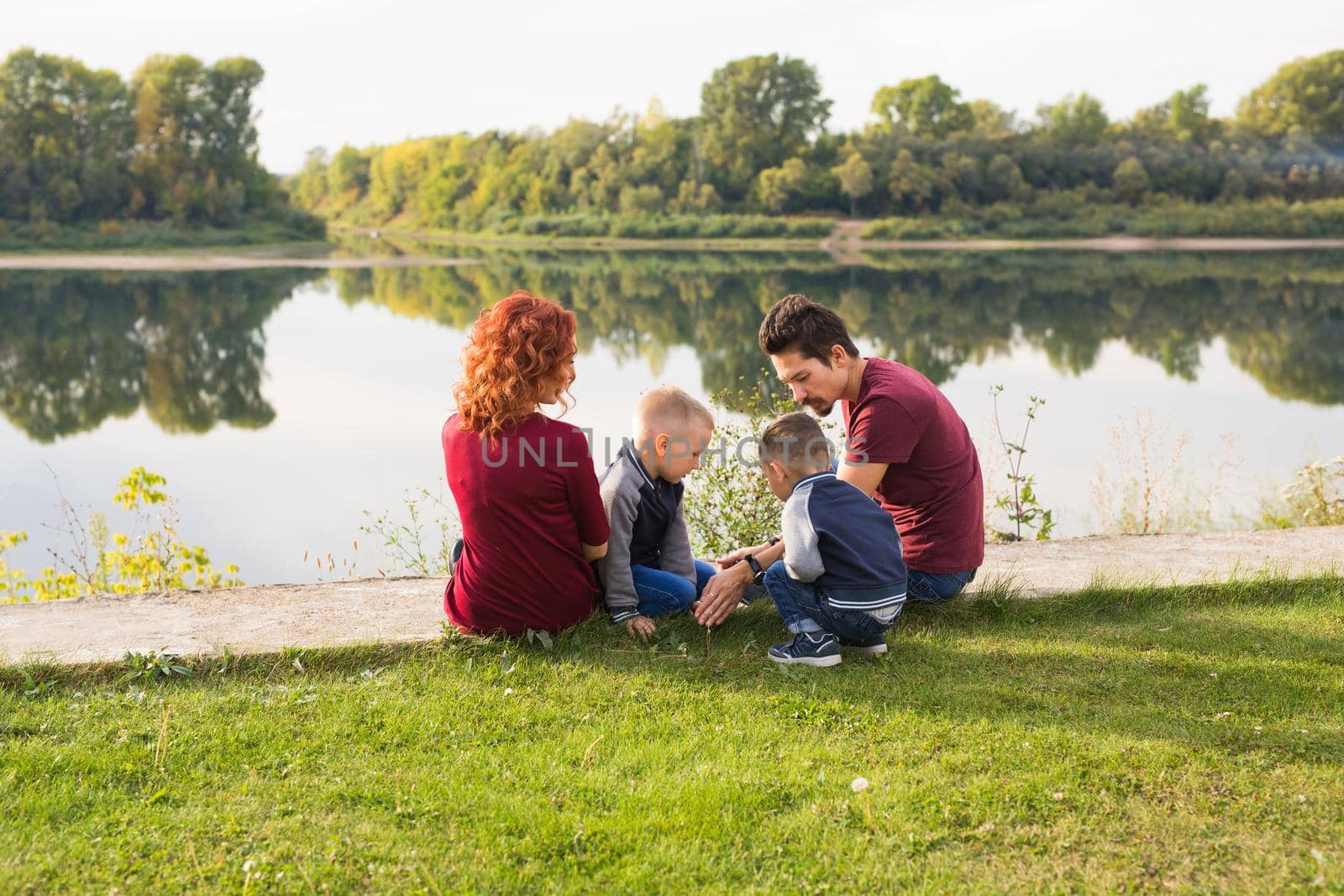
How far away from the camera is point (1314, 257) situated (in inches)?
1687

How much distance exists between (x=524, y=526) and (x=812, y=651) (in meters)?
1.09

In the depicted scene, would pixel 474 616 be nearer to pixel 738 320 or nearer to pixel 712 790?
pixel 712 790

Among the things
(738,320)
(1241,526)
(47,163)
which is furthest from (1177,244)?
(47,163)

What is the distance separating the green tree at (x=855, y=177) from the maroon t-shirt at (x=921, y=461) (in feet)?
196

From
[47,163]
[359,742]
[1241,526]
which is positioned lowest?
[1241,526]

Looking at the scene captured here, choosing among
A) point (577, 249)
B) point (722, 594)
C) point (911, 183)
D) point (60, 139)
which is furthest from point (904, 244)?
point (722, 594)

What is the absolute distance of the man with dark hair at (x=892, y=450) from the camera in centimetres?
396

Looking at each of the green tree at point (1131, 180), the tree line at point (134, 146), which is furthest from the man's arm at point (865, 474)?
the green tree at point (1131, 180)

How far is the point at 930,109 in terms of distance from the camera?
7794 centimetres

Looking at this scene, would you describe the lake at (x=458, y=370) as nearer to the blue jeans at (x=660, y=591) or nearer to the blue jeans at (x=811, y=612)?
the blue jeans at (x=660, y=591)

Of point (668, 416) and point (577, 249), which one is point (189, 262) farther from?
point (668, 416)

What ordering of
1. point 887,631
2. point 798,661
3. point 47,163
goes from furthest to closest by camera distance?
1. point 47,163
2. point 887,631
3. point 798,661


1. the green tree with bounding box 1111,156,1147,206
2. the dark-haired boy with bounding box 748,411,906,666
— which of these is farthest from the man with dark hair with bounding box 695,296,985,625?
the green tree with bounding box 1111,156,1147,206

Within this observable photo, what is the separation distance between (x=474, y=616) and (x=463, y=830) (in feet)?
4.18
